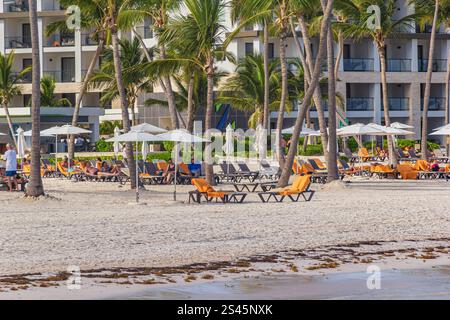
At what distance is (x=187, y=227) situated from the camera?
20000 millimetres

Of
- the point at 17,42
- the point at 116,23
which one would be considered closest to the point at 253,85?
the point at 116,23

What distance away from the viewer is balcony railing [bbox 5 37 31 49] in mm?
69312

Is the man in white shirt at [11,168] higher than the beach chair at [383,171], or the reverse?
the man in white shirt at [11,168]

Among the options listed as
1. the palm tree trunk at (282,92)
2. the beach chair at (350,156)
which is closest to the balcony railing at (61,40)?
the beach chair at (350,156)

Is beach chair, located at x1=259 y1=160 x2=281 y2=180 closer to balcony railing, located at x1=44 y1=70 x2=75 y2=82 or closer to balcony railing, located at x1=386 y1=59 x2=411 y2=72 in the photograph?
balcony railing, located at x1=386 y1=59 x2=411 y2=72

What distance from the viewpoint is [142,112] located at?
6228 centimetres

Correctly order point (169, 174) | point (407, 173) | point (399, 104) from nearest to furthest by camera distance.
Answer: point (169, 174)
point (407, 173)
point (399, 104)

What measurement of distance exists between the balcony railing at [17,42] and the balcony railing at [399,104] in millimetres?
24151

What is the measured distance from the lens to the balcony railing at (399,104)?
64.6 meters

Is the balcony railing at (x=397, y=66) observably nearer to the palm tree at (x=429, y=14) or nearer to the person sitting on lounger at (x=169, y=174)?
the palm tree at (x=429, y=14)

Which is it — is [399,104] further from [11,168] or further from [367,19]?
[11,168]

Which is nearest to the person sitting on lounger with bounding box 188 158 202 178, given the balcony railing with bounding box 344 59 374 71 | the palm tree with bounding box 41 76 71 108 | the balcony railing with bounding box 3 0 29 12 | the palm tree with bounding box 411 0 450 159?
the palm tree with bounding box 411 0 450 159

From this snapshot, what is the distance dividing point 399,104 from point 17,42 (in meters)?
25.5
